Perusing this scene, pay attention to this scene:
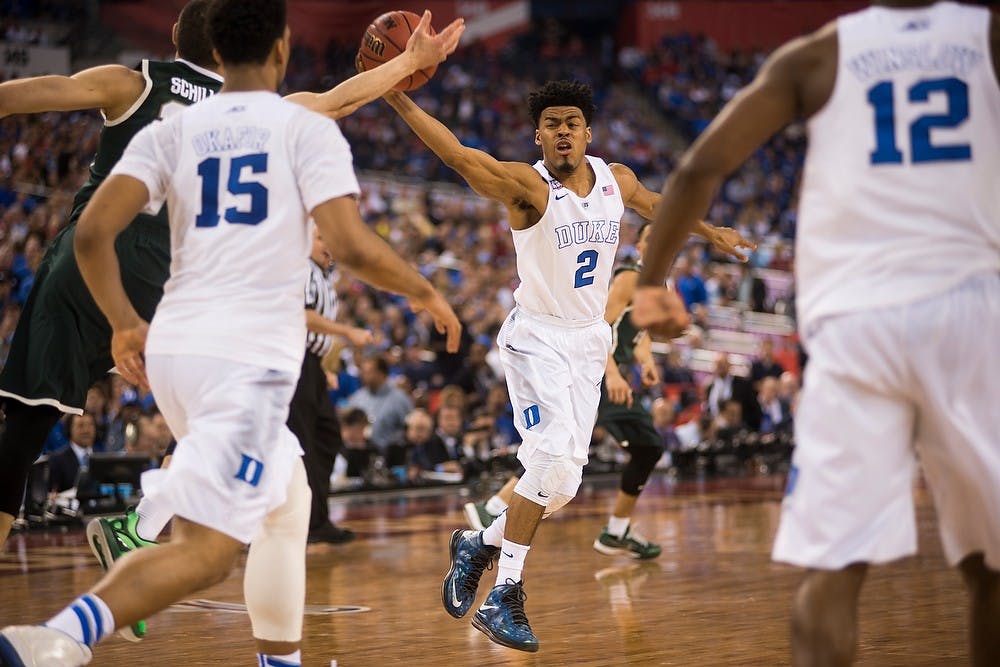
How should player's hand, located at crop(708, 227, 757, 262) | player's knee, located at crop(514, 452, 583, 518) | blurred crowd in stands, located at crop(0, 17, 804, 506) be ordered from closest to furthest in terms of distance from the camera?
player's knee, located at crop(514, 452, 583, 518)
player's hand, located at crop(708, 227, 757, 262)
blurred crowd in stands, located at crop(0, 17, 804, 506)

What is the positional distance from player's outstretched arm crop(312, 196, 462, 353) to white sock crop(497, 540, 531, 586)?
222 cm

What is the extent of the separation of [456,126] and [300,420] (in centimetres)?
1968

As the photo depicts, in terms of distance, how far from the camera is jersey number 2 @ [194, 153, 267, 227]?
152 inches

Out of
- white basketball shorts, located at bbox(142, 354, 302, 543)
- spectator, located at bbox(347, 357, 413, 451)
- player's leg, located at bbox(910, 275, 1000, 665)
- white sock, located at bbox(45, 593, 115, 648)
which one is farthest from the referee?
player's leg, located at bbox(910, 275, 1000, 665)

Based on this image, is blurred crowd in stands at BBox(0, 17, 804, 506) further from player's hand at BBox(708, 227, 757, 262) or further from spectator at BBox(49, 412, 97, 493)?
player's hand at BBox(708, 227, 757, 262)

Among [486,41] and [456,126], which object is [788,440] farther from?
[486,41]

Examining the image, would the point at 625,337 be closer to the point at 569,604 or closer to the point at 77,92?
the point at 569,604

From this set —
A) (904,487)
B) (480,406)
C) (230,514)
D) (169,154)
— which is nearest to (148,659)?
(230,514)

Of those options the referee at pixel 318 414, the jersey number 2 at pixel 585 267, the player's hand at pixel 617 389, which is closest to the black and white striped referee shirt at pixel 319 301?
the referee at pixel 318 414

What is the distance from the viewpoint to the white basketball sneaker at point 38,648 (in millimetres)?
3572

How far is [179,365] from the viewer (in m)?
3.82

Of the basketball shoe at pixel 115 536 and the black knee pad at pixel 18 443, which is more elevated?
the black knee pad at pixel 18 443

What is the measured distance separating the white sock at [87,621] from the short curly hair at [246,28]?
1657 mm

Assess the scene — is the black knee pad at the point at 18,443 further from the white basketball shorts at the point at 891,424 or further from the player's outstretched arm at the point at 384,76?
the white basketball shorts at the point at 891,424
